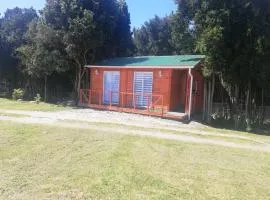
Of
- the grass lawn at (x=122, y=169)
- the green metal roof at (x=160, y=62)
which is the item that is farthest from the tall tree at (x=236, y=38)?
the grass lawn at (x=122, y=169)

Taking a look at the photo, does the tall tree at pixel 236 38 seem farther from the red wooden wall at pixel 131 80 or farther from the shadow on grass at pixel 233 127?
the red wooden wall at pixel 131 80

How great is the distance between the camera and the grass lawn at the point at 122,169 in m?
6.97

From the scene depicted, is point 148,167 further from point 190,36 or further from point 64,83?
point 64,83

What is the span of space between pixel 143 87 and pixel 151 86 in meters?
0.62

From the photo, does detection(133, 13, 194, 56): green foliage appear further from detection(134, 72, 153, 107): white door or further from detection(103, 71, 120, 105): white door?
detection(134, 72, 153, 107): white door

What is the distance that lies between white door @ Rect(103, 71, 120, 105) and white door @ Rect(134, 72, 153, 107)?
1.52 meters

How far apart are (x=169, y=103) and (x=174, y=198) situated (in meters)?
14.0

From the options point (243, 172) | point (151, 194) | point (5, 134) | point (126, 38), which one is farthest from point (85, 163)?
point (126, 38)

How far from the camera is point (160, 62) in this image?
21.8 meters

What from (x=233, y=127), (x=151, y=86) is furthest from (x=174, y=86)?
(x=233, y=127)

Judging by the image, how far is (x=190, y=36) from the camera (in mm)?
19734

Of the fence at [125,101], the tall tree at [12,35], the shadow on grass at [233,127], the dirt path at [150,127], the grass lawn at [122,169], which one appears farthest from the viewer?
the tall tree at [12,35]

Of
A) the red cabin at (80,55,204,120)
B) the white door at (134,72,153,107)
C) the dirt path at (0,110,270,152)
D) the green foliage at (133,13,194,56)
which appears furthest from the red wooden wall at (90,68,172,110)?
the green foliage at (133,13,194,56)

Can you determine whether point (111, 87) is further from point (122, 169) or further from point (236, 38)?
point (122, 169)
